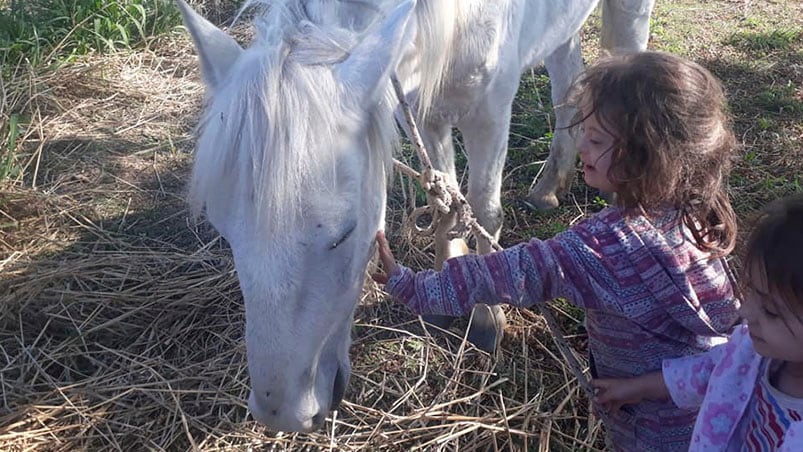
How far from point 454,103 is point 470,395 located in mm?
921

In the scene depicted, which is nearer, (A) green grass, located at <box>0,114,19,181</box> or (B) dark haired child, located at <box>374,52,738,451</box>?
(B) dark haired child, located at <box>374,52,738,451</box>

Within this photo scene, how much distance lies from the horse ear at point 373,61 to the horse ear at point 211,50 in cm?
27

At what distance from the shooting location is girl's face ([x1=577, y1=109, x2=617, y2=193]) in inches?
47.4

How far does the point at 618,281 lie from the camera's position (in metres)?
1.22

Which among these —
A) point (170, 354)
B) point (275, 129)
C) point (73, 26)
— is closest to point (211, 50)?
point (275, 129)

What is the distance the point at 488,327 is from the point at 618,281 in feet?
3.44

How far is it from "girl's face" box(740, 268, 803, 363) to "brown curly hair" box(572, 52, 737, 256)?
31cm

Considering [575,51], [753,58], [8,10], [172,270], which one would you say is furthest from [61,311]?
[753,58]

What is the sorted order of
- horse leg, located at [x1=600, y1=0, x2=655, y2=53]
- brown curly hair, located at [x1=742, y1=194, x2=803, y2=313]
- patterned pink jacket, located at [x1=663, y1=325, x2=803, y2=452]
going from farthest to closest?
1. horse leg, located at [x1=600, y1=0, x2=655, y2=53]
2. patterned pink jacket, located at [x1=663, y1=325, x2=803, y2=452]
3. brown curly hair, located at [x1=742, y1=194, x2=803, y2=313]

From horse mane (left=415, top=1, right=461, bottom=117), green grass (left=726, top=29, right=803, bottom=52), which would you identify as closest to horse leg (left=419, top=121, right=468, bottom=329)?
horse mane (left=415, top=1, right=461, bottom=117)

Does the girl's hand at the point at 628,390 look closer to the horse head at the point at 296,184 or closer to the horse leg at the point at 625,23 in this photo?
the horse head at the point at 296,184

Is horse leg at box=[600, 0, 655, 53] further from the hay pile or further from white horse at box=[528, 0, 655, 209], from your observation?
the hay pile

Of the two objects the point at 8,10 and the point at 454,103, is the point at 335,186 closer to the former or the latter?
the point at 454,103

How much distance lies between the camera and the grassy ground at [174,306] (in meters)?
1.97
